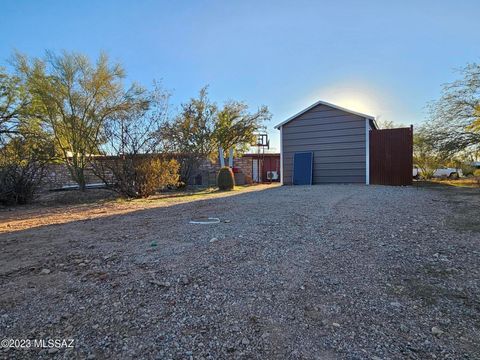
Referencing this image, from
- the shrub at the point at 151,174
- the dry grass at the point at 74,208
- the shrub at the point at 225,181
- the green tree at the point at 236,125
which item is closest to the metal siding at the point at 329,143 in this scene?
the shrub at the point at 225,181

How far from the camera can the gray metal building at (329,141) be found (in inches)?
412

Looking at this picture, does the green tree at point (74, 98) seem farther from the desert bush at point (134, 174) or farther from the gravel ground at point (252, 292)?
the gravel ground at point (252, 292)

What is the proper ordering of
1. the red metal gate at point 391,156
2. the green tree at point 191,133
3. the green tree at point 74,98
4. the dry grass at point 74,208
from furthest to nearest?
the green tree at point 191,133 < the green tree at point 74,98 < the red metal gate at point 391,156 < the dry grass at point 74,208

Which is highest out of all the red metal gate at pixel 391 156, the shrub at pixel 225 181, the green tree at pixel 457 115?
the green tree at pixel 457 115

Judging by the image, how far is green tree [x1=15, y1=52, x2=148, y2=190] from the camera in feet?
35.5

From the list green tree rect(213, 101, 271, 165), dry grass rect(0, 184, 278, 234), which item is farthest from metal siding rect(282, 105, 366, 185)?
green tree rect(213, 101, 271, 165)

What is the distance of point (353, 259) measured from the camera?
2.60 m

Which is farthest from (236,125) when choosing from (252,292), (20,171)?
(252,292)

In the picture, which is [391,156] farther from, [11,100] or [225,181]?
[11,100]

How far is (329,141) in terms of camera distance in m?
11.1

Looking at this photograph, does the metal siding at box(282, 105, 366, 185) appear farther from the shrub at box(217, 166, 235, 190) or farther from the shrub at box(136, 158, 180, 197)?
the shrub at box(136, 158, 180, 197)

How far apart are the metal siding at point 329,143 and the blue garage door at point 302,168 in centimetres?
19

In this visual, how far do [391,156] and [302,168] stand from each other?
131 inches

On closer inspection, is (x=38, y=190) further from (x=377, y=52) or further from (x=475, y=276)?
(x=377, y=52)
